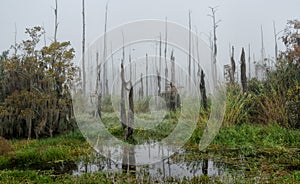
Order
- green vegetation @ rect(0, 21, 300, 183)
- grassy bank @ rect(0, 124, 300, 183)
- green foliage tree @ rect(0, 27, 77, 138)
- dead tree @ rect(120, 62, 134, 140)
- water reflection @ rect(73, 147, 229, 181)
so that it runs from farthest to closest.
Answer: green foliage tree @ rect(0, 27, 77, 138)
dead tree @ rect(120, 62, 134, 140)
green vegetation @ rect(0, 21, 300, 183)
water reflection @ rect(73, 147, 229, 181)
grassy bank @ rect(0, 124, 300, 183)

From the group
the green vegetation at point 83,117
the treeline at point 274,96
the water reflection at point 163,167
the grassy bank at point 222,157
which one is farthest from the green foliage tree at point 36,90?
the treeline at point 274,96

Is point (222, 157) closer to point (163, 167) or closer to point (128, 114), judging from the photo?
point (163, 167)

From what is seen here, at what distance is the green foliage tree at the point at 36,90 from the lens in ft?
24.8

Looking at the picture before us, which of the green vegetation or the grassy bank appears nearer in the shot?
the grassy bank

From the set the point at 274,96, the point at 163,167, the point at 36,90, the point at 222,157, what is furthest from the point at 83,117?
the point at 274,96

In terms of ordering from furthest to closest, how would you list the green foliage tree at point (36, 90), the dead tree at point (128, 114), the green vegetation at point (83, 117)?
1. the green foliage tree at point (36, 90)
2. the dead tree at point (128, 114)
3. the green vegetation at point (83, 117)

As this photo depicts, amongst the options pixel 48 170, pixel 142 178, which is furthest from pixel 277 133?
pixel 48 170

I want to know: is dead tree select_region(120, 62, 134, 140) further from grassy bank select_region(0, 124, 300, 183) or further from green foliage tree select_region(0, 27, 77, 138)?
green foliage tree select_region(0, 27, 77, 138)

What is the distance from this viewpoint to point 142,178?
398 centimetres

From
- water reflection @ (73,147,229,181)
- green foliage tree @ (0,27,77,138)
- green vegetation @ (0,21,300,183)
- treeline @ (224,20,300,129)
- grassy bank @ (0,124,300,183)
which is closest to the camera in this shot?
grassy bank @ (0,124,300,183)

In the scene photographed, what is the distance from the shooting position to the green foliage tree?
24.8 ft

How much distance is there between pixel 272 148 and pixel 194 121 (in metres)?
2.14

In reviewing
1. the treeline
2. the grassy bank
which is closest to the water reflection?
the grassy bank

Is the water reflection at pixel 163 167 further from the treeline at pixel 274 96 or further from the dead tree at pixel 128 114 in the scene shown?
the treeline at pixel 274 96
